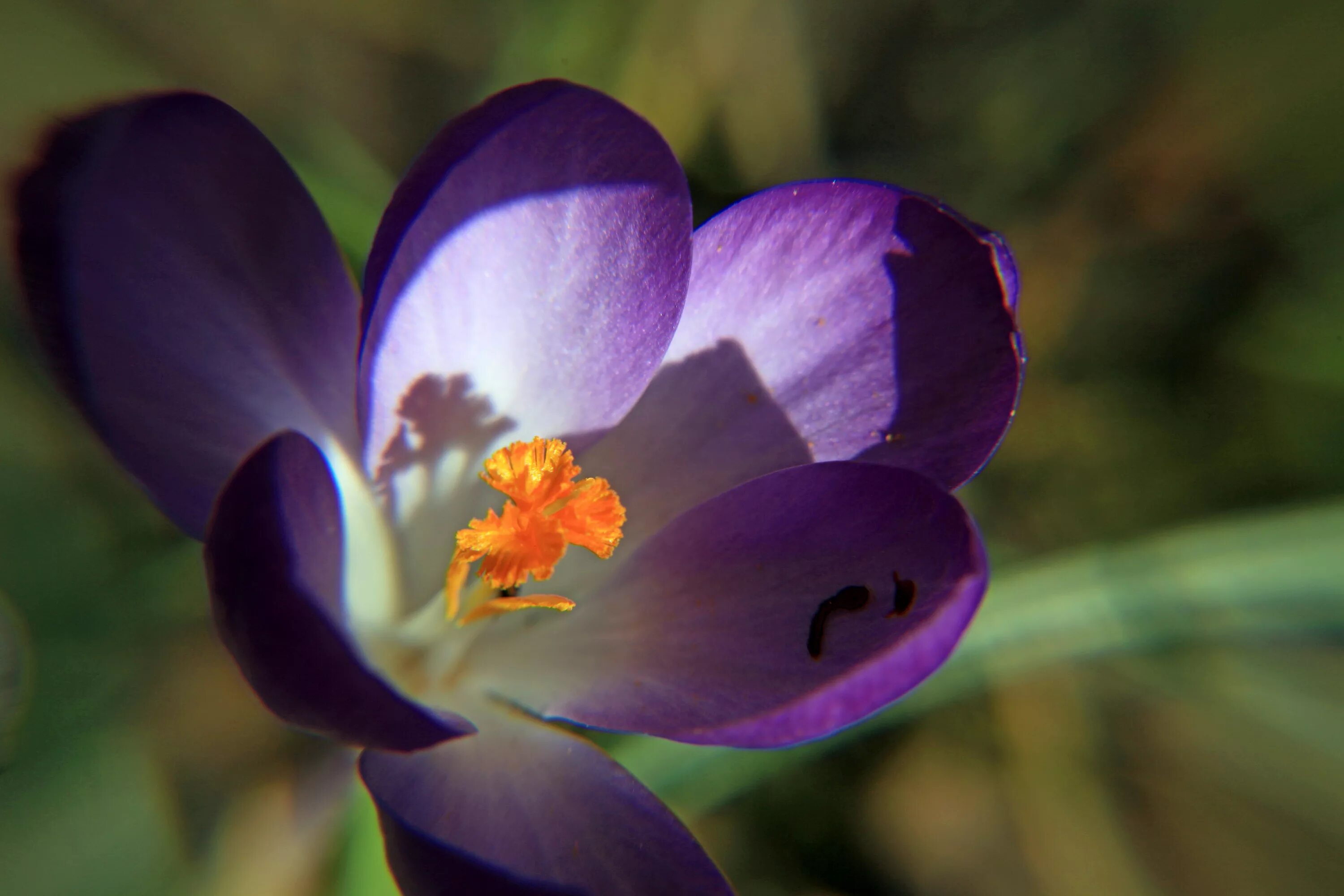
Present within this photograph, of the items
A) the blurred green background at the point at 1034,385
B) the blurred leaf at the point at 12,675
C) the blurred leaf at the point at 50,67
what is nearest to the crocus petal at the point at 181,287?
the blurred leaf at the point at 50,67

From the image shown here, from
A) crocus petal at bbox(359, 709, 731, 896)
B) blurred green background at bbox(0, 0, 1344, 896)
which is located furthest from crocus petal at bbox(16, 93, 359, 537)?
blurred green background at bbox(0, 0, 1344, 896)

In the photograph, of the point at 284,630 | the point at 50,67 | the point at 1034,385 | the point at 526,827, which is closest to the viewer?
the point at 284,630

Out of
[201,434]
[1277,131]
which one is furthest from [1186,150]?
[201,434]

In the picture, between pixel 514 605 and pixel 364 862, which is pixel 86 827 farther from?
pixel 514 605

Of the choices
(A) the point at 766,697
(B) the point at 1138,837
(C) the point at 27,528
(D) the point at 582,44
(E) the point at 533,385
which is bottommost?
(B) the point at 1138,837

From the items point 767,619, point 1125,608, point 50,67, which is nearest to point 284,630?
point 767,619

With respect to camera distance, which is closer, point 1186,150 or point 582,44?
point 582,44

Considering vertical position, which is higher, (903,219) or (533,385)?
(903,219)

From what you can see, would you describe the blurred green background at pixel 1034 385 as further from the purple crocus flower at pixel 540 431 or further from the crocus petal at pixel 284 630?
the crocus petal at pixel 284 630

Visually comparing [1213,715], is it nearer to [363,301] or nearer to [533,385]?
[533,385]
